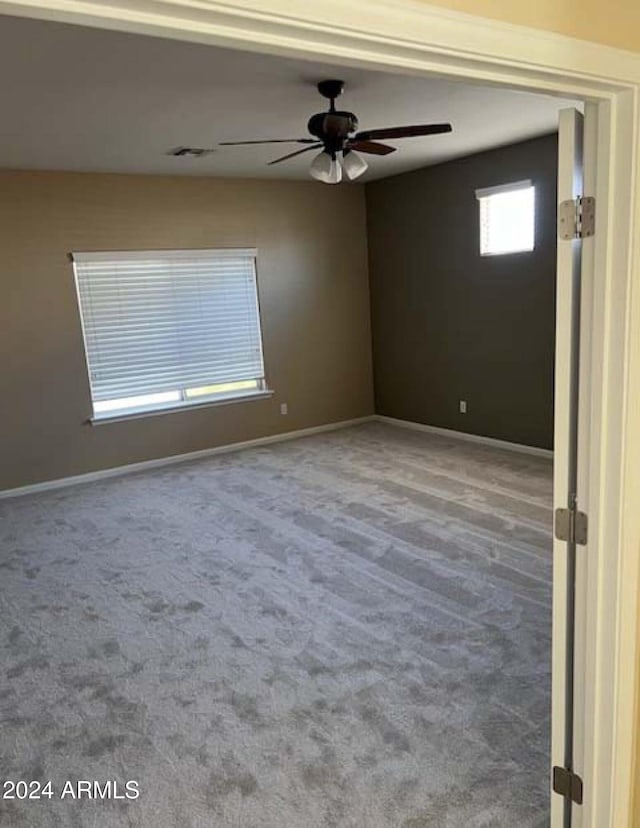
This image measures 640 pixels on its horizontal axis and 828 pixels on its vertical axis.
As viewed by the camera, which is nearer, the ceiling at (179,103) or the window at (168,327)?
the ceiling at (179,103)

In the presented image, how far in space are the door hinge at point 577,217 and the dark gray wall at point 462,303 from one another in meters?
3.93

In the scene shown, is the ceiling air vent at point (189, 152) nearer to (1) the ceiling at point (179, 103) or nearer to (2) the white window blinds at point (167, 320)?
(1) the ceiling at point (179, 103)

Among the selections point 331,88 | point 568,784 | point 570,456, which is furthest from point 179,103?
point 568,784

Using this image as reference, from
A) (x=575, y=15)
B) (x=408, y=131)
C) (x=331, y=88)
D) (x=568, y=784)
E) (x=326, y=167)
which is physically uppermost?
(x=331, y=88)

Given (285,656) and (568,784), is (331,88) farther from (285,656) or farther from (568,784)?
(568,784)

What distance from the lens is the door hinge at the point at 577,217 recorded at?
4.12ft

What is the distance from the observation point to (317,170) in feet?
11.7

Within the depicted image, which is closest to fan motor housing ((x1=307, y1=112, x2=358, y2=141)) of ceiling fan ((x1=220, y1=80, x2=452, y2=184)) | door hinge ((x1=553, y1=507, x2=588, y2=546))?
ceiling fan ((x1=220, y1=80, x2=452, y2=184))

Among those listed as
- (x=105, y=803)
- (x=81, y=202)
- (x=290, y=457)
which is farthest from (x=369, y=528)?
(x=81, y=202)

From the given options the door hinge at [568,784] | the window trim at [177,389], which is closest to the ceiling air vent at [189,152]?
the window trim at [177,389]

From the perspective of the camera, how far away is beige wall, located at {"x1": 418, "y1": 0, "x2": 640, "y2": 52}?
39.9 inches

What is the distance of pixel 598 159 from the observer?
4.05 feet

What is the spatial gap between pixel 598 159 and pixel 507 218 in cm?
440

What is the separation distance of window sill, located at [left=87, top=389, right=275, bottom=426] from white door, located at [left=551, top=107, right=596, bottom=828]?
15.7ft
